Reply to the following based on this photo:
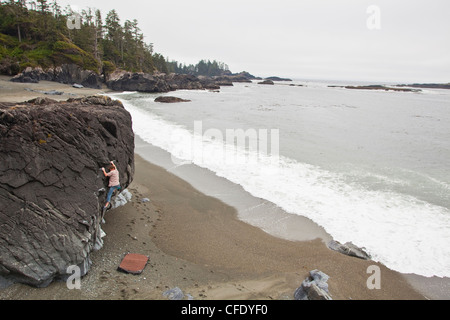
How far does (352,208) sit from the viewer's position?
12.5 meters

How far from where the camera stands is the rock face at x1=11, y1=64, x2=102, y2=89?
49966 mm

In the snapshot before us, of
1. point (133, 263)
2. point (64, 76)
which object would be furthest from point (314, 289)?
point (64, 76)

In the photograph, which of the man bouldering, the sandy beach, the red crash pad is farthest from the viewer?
the man bouldering

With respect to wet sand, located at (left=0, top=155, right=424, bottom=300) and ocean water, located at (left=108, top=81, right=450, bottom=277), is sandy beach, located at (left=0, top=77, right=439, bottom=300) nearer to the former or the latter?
wet sand, located at (left=0, top=155, right=424, bottom=300)

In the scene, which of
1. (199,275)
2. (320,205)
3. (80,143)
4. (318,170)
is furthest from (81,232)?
(318,170)

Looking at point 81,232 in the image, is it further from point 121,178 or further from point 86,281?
point 121,178

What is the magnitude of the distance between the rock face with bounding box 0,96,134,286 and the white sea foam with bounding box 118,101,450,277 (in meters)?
8.06

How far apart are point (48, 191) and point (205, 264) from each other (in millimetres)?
4802

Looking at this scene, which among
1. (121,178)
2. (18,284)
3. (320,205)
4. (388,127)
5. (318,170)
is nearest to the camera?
(18,284)

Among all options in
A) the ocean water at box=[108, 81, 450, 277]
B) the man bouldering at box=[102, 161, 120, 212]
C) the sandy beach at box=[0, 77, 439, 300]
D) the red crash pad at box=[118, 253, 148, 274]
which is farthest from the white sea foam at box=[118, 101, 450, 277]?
the man bouldering at box=[102, 161, 120, 212]

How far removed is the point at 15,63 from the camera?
4991cm

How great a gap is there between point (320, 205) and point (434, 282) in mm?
5046

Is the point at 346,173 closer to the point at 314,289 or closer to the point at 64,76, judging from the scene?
the point at 314,289

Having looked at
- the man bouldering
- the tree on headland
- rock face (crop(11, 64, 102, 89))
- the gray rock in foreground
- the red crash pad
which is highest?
the tree on headland
